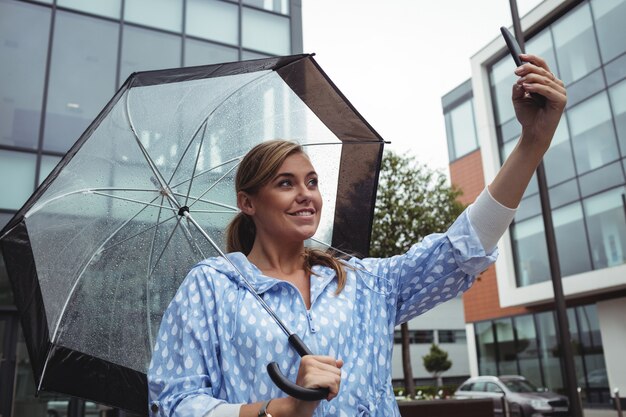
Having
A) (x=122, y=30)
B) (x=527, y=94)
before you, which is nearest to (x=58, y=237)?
(x=527, y=94)

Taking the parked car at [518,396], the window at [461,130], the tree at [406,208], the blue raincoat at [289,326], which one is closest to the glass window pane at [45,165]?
the tree at [406,208]

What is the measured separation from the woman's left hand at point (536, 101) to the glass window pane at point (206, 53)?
12875 millimetres

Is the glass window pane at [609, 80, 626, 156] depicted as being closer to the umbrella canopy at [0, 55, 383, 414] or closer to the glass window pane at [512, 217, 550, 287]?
the glass window pane at [512, 217, 550, 287]

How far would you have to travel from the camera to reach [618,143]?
22062mm

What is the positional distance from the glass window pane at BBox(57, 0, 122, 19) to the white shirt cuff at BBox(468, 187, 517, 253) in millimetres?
13238

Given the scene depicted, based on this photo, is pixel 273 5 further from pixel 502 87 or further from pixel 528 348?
pixel 528 348

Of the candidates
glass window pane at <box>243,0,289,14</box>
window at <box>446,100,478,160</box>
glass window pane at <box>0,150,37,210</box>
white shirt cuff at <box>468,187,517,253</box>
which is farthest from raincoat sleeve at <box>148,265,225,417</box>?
window at <box>446,100,478,160</box>

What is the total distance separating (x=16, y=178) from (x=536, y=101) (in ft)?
37.9

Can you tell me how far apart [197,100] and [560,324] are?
670 cm

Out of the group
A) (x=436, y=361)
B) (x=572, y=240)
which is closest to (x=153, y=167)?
(x=572, y=240)

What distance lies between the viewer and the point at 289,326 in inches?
67.7

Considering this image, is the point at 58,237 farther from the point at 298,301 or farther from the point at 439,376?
the point at 439,376

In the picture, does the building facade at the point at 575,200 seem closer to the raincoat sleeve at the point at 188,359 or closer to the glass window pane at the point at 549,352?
the glass window pane at the point at 549,352

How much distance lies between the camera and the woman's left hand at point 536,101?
169cm
